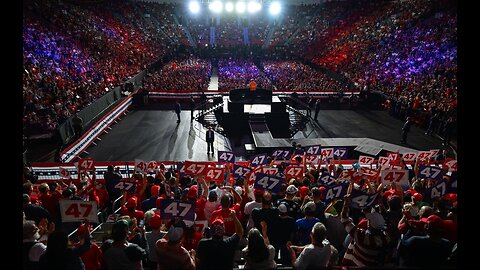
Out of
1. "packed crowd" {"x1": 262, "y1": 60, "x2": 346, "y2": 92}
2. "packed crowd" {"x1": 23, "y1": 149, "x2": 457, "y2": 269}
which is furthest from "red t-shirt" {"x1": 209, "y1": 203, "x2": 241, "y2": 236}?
"packed crowd" {"x1": 262, "y1": 60, "x2": 346, "y2": 92}

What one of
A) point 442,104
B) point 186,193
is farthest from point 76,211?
point 442,104

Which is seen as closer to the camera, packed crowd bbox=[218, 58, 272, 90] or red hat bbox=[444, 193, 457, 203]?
red hat bbox=[444, 193, 457, 203]

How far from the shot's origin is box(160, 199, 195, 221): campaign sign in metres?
6.03

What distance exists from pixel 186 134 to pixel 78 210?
53.9 ft

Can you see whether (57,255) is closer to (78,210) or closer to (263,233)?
(78,210)

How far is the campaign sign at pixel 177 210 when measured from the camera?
6027 millimetres

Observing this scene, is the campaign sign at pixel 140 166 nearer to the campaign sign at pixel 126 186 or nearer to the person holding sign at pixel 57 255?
the campaign sign at pixel 126 186

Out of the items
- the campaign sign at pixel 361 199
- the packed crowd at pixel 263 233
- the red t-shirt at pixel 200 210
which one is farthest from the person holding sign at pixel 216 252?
the campaign sign at pixel 361 199

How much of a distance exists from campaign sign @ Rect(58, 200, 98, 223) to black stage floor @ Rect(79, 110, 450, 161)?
11.9m

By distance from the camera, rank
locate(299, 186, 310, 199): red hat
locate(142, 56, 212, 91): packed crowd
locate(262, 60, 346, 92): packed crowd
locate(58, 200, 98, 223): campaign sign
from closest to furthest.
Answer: locate(58, 200, 98, 223): campaign sign → locate(299, 186, 310, 199): red hat → locate(142, 56, 212, 91): packed crowd → locate(262, 60, 346, 92): packed crowd

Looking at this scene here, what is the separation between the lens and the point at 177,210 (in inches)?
241

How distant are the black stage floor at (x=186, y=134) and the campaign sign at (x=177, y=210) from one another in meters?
12.0

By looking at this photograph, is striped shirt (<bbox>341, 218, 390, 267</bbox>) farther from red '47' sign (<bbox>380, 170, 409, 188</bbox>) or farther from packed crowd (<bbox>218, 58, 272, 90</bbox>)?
packed crowd (<bbox>218, 58, 272, 90</bbox>)

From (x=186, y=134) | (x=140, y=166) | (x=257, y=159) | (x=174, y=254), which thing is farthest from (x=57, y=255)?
(x=186, y=134)
